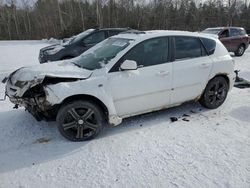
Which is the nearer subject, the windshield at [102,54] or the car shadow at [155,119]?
the windshield at [102,54]

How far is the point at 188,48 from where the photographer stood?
184 inches

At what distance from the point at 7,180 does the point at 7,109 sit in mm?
2625

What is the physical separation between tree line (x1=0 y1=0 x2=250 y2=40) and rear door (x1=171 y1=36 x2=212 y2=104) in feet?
98.6

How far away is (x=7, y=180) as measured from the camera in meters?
3.05

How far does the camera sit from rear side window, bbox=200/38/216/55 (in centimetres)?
490

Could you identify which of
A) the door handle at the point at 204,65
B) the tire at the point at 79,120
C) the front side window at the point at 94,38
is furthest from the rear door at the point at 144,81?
the front side window at the point at 94,38

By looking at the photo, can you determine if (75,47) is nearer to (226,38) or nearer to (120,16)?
(226,38)

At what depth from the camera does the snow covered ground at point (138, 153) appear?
3.01 meters

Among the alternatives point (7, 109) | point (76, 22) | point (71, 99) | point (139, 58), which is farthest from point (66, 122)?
point (76, 22)

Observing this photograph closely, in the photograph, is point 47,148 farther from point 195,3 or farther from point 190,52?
point 195,3

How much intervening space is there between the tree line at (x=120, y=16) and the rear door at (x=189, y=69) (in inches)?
1183

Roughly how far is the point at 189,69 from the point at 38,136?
2.92m

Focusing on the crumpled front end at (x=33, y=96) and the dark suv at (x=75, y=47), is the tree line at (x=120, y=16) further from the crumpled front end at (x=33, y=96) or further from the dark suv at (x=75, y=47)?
the crumpled front end at (x=33, y=96)

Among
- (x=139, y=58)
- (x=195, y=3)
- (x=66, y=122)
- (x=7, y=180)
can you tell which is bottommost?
(x=7, y=180)
